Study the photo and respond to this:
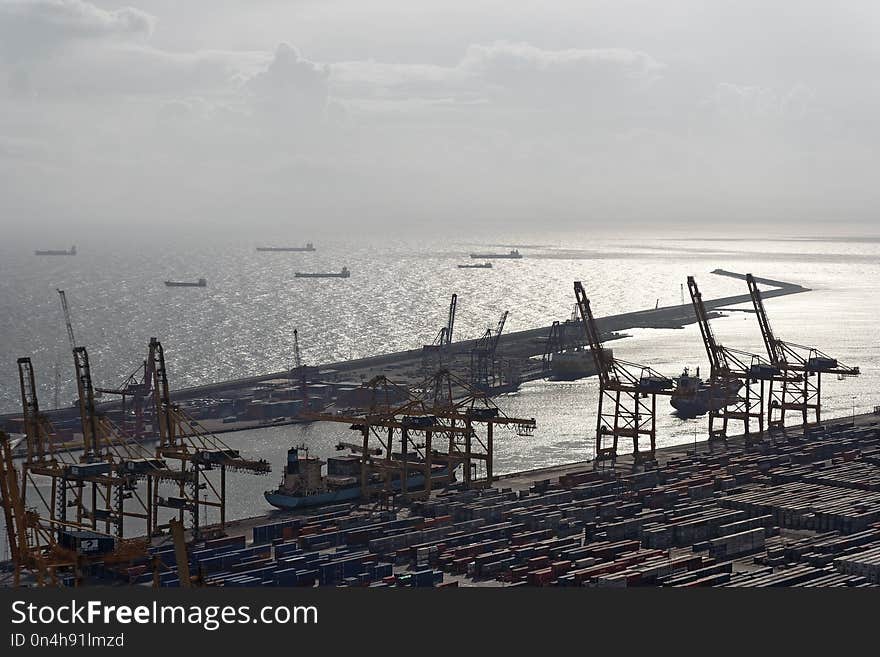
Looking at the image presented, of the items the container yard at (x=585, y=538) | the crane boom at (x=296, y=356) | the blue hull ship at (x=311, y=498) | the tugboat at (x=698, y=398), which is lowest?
the blue hull ship at (x=311, y=498)

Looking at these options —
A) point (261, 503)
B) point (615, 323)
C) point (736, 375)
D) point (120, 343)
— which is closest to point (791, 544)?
point (261, 503)

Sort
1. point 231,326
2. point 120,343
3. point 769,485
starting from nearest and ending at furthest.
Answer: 1. point 769,485
2. point 120,343
3. point 231,326

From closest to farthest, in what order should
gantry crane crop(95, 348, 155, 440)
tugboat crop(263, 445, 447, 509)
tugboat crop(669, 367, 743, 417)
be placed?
tugboat crop(263, 445, 447, 509)
gantry crane crop(95, 348, 155, 440)
tugboat crop(669, 367, 743, 417)

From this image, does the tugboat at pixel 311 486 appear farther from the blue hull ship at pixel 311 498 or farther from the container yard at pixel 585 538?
the container yard at pixel 585 538

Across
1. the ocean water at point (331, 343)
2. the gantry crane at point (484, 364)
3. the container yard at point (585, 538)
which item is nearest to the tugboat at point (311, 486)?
the ocean water at point (331, 343)

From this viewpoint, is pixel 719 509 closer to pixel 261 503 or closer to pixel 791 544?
pixel 791 544

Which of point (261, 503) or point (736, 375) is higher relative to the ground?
point (736, 375)

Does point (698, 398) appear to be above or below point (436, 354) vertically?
below

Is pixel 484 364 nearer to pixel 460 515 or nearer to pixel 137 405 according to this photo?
pixel 137 405

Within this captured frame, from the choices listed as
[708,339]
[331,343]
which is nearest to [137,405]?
[708,339]

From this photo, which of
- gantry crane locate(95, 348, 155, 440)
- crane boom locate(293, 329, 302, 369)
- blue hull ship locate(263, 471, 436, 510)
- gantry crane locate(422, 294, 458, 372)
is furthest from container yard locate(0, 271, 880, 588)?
gantry crane locate(422, 294, 458, 372)

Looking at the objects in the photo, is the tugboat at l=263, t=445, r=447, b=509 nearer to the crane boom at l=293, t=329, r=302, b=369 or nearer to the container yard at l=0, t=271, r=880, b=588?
the container yard at l=0, t=271, r=880, b=588
